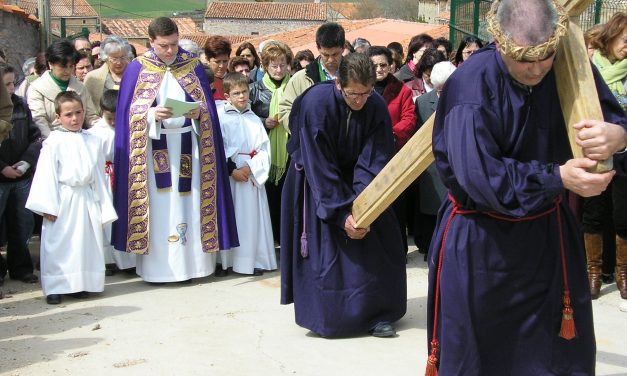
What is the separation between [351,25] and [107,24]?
21.1m

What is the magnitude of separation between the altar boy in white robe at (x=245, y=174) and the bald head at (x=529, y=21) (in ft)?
16.8

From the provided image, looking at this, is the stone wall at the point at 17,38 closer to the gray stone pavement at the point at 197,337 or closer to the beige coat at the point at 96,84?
the beige coat at the point at 96,84

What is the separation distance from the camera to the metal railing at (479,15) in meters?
11.3

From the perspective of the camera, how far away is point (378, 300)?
6.11 meters

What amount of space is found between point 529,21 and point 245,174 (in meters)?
5.24

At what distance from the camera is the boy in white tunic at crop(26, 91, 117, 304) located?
23.4 feet

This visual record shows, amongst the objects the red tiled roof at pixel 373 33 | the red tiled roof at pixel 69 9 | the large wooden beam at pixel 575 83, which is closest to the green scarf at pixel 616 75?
the large wooden beam at pixel 575 83

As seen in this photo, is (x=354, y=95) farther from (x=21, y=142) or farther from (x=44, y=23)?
(x=44, y=23)

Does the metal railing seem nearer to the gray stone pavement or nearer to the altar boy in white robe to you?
the altar boy in white robe

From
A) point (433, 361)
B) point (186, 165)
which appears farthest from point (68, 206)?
point (433, 361)

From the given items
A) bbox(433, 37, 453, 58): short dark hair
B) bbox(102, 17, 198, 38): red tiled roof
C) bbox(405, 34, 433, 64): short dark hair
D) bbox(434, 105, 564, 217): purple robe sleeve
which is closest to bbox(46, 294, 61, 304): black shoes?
bbox(434, 105, 564, 217): purple robe sleeve

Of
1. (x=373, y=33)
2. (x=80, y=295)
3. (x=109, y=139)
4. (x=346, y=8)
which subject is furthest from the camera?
(x=346, y=8)

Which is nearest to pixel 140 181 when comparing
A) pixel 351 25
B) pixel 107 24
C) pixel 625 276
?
pixel 625 276

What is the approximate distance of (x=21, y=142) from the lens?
25.8ft
